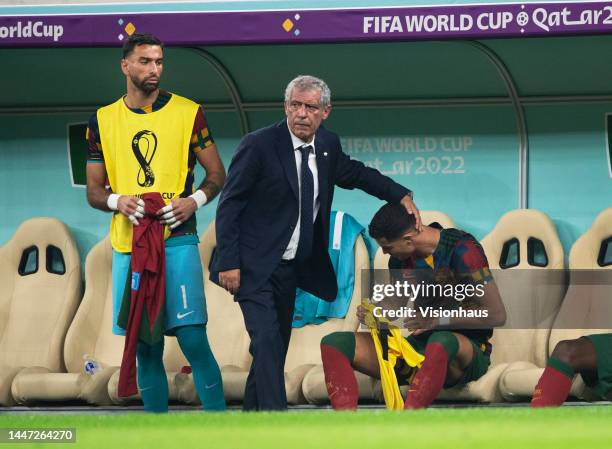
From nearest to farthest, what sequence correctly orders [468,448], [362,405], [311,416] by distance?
1. [468,448]
2. [311,416]
3. [362,405]

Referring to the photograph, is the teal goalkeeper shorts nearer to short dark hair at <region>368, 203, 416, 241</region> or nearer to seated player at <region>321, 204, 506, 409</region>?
seated player at <region>321, 204, 506, 409</region>

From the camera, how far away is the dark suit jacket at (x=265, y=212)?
20.3 ft

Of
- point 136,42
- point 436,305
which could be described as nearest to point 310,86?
point 136,42

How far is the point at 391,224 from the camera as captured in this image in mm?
6875

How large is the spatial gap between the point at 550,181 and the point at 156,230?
10.1 feet

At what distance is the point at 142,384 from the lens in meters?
6.55

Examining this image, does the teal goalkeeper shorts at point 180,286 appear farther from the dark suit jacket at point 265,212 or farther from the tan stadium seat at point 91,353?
the tan stadium seat at point 91,353

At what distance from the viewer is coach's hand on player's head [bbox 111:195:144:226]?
6.48 m

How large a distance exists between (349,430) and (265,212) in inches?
86.2

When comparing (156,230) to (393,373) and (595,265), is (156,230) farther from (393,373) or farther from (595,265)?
(595,265)

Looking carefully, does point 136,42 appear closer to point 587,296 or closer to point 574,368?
point 574,368

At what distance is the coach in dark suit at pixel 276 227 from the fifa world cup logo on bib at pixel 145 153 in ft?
1.65

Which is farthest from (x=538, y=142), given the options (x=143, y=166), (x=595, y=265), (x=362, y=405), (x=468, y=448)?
(x=468, y=448)

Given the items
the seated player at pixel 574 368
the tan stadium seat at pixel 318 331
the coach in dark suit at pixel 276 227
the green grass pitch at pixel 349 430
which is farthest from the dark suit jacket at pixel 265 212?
the tan stadium seat at pixel 318 331
